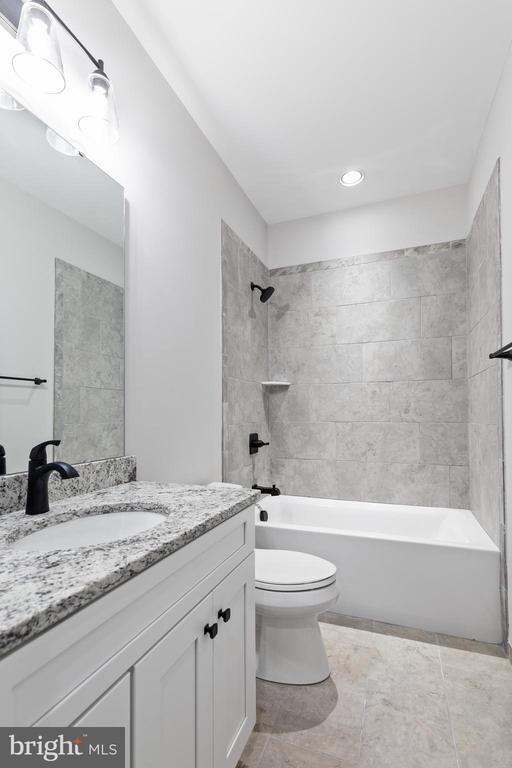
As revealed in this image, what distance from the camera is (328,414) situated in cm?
313

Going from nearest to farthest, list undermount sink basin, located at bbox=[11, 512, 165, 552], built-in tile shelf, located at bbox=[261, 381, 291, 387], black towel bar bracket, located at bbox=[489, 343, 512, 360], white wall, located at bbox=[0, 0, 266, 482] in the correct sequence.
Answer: undermount sink basin, located at bbox=[11, 512, 165, 552], white wall, located at bbox=[0, 0, 266, 482], black towel bar bracket, located at bbox=[489, 343, 512, 360], built-in tile shelf, located at bbox=[261, 381, 291, 387]

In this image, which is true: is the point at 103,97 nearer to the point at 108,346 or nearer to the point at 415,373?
the point at 108,346

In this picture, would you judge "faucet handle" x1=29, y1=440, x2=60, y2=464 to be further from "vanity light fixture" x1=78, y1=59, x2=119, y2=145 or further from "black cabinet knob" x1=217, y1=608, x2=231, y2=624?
"vanity light fixture" x1=78, y1=59, x2=119, y2=145

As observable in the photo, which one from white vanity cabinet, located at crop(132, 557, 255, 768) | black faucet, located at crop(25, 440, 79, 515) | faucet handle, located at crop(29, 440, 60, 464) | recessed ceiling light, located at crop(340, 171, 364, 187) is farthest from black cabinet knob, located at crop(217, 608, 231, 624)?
recessed ceiling light, located at crop(340, 171, 364, 187)

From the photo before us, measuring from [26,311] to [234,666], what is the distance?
1174mm

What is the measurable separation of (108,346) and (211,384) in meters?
0.90

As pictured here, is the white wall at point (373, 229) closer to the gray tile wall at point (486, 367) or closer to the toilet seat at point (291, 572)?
the gray tile wall at point (486, 367)

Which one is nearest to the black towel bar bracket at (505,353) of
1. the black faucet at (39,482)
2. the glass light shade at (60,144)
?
the black faucet at (39,482)

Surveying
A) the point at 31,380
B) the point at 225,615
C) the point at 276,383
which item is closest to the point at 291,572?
the point at 225,615

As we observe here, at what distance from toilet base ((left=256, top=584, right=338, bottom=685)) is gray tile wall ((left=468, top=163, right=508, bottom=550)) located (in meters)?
1.01

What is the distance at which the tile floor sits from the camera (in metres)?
1.32

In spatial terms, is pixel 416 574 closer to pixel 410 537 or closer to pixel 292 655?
pixel 410 537

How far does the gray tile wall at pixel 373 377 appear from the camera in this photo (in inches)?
111

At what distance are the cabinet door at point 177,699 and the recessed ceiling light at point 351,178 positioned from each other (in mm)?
2658
